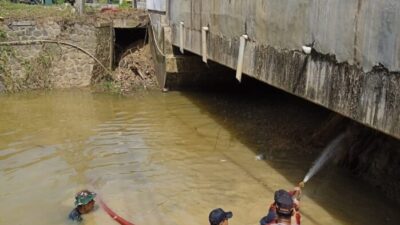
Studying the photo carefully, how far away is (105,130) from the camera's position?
1163 centimetres

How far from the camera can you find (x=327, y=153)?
9422mm

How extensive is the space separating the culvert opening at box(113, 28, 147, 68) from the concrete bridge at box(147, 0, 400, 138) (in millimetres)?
8658

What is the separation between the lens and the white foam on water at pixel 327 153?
28.9 feet

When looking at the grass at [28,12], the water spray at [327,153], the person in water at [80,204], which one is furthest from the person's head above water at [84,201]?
the grass at [28,12]

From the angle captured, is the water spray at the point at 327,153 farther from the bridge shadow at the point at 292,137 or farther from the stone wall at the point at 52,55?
the stone wall at the point at 52,55

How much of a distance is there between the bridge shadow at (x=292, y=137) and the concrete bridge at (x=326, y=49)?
6.55ft

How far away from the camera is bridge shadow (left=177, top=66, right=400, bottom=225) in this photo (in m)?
7.13

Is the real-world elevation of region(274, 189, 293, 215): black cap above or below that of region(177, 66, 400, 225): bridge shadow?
above

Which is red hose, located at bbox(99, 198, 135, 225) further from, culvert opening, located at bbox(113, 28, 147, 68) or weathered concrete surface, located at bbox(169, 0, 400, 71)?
culvert opening, located at bbox(113, 28, 147, 68)

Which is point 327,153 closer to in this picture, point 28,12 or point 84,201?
point 84,201

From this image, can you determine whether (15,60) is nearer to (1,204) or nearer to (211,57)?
(211,57)

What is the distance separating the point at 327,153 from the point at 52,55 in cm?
1085

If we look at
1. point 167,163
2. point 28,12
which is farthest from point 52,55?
point 167,163

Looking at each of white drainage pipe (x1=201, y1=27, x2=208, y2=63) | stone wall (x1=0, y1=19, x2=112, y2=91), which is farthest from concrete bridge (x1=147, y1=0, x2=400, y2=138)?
stone wall (x1=0, y1=19, x2=112, y2=91)
